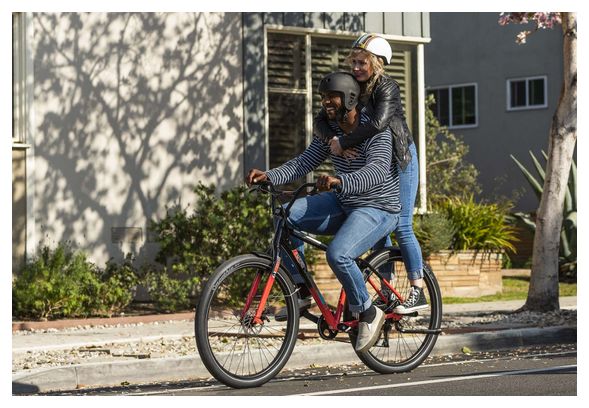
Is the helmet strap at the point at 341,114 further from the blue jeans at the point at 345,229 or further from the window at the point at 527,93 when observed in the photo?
the window at the point at 527,93

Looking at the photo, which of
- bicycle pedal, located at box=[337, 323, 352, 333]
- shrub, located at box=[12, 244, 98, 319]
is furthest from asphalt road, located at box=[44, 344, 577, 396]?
shrub, located at box=[12, 244, 98, 319]

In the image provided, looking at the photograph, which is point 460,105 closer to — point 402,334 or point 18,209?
point 18,209

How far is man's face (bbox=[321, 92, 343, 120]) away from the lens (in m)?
7.45

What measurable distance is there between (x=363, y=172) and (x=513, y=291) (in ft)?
32.2

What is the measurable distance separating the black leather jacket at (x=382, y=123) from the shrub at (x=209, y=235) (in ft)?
17.6

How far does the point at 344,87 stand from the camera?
7.44m

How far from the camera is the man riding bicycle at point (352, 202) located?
730cm

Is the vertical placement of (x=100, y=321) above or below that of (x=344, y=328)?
below

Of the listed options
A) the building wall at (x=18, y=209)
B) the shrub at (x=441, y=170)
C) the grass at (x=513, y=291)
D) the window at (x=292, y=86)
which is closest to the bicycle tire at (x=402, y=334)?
the building wall at (x=18, y=209)

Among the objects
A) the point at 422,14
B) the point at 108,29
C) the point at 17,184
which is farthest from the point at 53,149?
the point at 422,14

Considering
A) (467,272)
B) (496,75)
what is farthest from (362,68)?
(496,75)

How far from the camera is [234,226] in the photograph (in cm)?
1288

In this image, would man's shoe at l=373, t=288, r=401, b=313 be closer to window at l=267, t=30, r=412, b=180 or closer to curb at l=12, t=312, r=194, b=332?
curb at l=12, t=312, r=194, b=332

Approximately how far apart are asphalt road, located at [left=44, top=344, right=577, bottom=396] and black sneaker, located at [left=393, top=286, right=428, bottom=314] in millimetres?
424
